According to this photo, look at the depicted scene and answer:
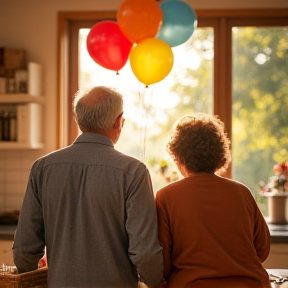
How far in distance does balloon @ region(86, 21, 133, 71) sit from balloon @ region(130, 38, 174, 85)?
0.28ft

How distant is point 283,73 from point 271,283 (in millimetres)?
2294

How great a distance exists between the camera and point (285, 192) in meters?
3.99

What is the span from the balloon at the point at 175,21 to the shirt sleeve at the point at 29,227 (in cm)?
103

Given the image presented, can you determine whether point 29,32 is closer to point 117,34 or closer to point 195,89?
point 195,89

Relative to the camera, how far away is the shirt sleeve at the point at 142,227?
2014mm

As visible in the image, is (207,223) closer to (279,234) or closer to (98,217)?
(98,217)

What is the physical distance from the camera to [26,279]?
6.92ft

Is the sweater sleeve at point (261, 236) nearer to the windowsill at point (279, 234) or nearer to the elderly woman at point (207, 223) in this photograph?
the elderly woman at point (207, 223)

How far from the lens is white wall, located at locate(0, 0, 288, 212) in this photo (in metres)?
4.13

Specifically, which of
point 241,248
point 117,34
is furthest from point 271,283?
point 117,34

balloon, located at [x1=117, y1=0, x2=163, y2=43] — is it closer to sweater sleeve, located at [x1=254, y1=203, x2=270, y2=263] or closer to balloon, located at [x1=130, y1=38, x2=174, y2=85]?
balloon, located at [x1=130, y1=38, x2=174, y2=85]

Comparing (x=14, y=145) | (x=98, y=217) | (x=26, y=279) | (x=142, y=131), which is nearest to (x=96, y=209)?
(x=98, y=217)

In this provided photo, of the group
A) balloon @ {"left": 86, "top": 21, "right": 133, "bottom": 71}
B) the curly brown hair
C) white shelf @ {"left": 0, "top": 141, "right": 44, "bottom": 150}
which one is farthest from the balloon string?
the curly brown hair

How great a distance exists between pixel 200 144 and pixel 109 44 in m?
0.86
